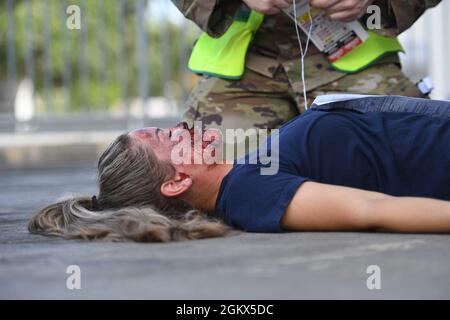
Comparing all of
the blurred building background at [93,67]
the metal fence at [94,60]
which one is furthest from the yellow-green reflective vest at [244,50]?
the metal fence at [94,60]

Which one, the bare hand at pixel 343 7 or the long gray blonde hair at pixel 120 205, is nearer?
the long gray blonde hair at pixel 120 205

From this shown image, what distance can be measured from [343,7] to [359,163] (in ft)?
3.00

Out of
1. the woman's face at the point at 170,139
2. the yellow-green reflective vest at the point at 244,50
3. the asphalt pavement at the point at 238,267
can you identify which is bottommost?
the asphalt pavement at the point at 238,267

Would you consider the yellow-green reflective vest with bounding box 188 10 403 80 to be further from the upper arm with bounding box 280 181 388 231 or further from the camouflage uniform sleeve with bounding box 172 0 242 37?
the upper arm with bounding box 280 181 388 231

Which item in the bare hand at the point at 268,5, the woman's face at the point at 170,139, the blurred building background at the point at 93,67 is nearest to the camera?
the woman's face at the point at 170,139

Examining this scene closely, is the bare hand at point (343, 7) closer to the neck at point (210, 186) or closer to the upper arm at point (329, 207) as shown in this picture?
the neck at point (210, 186)

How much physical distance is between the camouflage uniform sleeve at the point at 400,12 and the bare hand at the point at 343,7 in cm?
15

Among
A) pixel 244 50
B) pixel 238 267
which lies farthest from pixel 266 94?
pixel 238 267

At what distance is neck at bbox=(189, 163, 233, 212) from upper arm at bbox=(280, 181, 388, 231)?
1.00 feet

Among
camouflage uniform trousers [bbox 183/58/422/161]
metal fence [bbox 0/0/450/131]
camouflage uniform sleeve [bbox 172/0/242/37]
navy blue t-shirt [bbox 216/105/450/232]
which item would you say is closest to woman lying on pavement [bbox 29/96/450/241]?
navy blue t-shirt [bbox 216/105/450/232]

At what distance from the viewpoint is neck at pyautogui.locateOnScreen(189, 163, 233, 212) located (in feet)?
9.08

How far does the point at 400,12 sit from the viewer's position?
356cm

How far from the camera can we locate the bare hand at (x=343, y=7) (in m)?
3.38

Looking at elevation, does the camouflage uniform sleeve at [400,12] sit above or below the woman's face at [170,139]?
above
